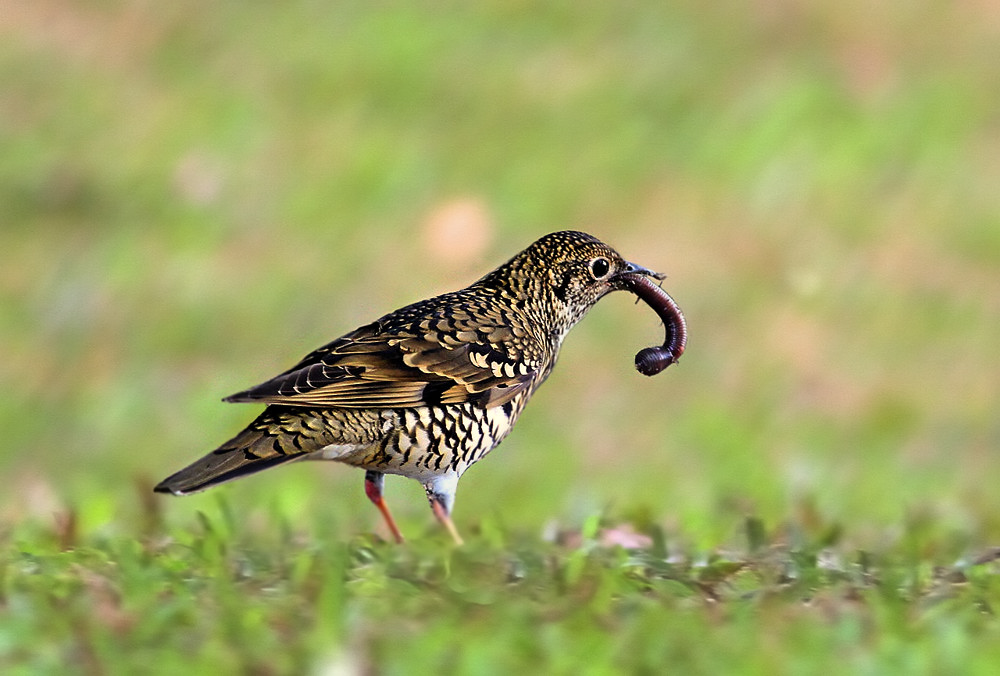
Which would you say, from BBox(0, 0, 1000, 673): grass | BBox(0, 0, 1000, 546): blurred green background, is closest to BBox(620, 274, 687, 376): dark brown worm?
BBox(0, 0, 1000, 673): grass

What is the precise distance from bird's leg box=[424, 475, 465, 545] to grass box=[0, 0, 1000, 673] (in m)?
0.12

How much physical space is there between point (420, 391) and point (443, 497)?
0.44 m

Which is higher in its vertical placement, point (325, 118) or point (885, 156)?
point (885, 156)

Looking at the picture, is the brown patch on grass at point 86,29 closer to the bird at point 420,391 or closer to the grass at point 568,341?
the grass at point 568,341

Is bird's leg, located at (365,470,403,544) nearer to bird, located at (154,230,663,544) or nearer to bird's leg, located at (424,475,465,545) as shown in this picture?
bird, located at (154,230,663,544)

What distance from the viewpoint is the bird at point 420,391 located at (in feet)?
18.8

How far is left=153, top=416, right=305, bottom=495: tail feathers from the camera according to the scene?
545 cm

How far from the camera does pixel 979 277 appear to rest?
1211 centimetres

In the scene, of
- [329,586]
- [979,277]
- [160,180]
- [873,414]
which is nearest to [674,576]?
[329,586]

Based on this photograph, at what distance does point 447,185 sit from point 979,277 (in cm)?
384

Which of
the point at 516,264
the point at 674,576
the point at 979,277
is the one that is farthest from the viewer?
the point at 979,277

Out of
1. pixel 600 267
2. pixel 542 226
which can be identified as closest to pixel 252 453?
pixel 600 267

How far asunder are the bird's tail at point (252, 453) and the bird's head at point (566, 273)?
3.66ft

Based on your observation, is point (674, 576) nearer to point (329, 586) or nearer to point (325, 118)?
point (329, 586)
